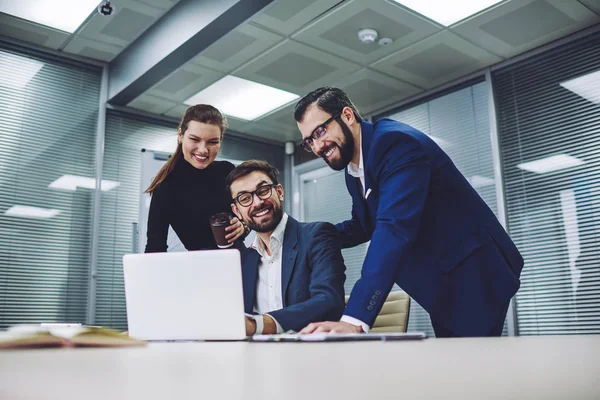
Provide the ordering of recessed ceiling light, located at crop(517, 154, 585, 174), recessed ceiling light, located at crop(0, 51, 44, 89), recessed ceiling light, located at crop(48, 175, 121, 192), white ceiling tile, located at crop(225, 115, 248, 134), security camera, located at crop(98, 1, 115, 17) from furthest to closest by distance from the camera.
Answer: white ceiling tile, located at crop(225, 115, 248, 134), recessed ceiling light, located at crop(48, 175, 121, 192), recessed ceiling light, located at crop(0, 51, 44, 89), recessed ceiling light, located at crop(517, 154, 585, 174), security camera, located at crop(98, 1, 115, 17)

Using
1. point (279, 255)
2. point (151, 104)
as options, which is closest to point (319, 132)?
point (279, 255)

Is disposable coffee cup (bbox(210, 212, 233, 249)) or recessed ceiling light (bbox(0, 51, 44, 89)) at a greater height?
recessed ceiling light (bbox(0, 51, 44, 89))

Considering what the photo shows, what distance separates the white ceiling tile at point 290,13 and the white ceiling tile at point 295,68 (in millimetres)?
208

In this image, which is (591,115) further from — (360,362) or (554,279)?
(360,362)

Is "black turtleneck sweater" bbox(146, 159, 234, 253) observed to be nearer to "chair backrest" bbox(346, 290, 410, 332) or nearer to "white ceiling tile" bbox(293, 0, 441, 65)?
"chair backrest" bbox(346, 290, 410, 332)

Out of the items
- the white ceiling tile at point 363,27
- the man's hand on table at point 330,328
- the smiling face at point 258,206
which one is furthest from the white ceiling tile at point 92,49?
the man's hand on table at point 330,328

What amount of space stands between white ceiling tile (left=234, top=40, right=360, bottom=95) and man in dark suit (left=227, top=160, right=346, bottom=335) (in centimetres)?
192

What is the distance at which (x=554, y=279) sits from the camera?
3.60 metres

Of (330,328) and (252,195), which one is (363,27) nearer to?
(252,195)

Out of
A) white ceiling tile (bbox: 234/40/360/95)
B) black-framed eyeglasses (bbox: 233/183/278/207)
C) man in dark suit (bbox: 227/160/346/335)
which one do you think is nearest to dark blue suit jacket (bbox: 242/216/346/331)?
man in dark suit (bbox: 227/160/346/335)

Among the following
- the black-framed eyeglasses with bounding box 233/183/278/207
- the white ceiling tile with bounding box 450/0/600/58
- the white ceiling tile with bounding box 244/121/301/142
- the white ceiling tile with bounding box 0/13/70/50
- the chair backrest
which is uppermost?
the white ceiling tile with bounding box 0/13/70/50

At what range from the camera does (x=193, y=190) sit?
2.08m

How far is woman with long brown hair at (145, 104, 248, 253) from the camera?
203 cm

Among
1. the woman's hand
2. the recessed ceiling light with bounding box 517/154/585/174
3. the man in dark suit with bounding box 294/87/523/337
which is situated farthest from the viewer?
the recessed ceiling light with bounding box 517/154/585/174
